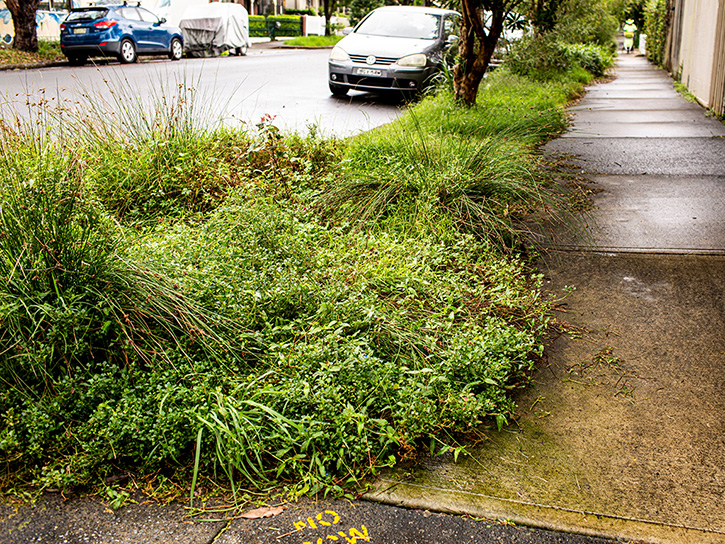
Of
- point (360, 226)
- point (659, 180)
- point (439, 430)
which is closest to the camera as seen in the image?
point (439, 430)

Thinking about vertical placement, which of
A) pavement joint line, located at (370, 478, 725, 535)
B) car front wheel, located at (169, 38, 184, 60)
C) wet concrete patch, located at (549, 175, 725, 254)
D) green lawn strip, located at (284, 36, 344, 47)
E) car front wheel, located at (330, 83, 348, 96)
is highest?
green lawn strip, located at (284, 36, 344, 47)

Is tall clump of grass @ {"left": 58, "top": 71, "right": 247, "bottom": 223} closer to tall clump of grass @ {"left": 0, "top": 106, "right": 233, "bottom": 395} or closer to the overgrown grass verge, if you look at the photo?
tall clump of grass @ {"left": 0, "top": 106, "right": 233, "bottom": 395}

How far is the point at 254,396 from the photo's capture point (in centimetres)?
248

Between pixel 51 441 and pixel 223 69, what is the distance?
16.6 meters

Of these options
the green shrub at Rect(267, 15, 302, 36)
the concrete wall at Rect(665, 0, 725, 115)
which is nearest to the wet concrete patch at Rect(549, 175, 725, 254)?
the concrete wall at Rect(665, 0, 725, 115)

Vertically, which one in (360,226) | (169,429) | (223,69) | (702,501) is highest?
(223,69)

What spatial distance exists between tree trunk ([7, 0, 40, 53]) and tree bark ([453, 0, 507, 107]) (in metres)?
16.3

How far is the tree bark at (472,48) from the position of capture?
8195 mm

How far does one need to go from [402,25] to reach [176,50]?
11785 mm

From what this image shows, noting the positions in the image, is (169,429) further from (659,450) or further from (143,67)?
(143,67)

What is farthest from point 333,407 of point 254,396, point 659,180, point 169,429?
point 659,180

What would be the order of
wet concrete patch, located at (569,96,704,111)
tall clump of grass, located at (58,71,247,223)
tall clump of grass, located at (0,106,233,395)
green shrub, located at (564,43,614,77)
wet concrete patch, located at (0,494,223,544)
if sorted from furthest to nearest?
green shrub, located at (564,43,614,77)
wet concrete patch, located at (569,96,704,111)
tall clump of grass, located at (58,71,247,223)
tall clump of grass, located at (0,106,233,395)
wet concrete patch, located at (0,494,223,544)

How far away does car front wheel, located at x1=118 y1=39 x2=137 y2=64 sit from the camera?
19.2m

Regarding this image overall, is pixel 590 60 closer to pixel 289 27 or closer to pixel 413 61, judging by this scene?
pixel 413 61
